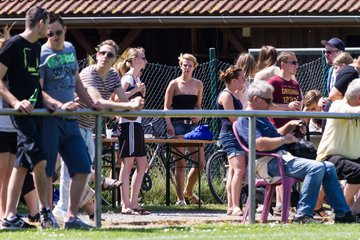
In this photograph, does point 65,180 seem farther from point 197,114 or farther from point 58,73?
point 197,114

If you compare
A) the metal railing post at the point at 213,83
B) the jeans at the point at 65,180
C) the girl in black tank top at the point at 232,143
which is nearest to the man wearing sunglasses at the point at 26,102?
the jeans at the point at 65,180

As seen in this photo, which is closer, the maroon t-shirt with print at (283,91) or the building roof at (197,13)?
the maroon t-shirt with print at (283,91)

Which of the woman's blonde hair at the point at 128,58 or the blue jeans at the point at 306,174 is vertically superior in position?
the woman's blonde hair at the point at 128,58

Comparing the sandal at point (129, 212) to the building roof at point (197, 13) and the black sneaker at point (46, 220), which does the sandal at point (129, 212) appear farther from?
the building roof at point (197, 13)

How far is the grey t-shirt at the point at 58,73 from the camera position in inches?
447

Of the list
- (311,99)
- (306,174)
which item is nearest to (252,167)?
(306,174)

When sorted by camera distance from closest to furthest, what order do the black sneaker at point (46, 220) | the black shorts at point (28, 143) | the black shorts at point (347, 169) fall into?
the black shorts at point (28, 143) → the black sneaker at point (46, 220) → the black shorts at point (347, 169)

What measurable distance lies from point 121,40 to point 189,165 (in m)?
8.06

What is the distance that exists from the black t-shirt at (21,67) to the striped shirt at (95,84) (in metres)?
0.87

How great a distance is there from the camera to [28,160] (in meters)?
10.8

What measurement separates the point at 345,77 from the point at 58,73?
12.2 feet

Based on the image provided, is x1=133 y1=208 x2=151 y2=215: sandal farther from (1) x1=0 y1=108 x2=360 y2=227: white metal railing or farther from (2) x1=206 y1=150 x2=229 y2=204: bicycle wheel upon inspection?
(1) x1=0 y1=108 x2=360 y2=227: white metal railing

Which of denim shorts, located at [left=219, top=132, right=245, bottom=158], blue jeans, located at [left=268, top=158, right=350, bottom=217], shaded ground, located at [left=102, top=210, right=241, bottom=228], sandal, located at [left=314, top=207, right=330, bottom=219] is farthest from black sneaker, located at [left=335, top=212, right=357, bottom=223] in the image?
denim shorts, located at [left=219, top=132, right=245, bottom=158]

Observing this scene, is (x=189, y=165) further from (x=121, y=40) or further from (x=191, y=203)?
(x=121, y=40)
